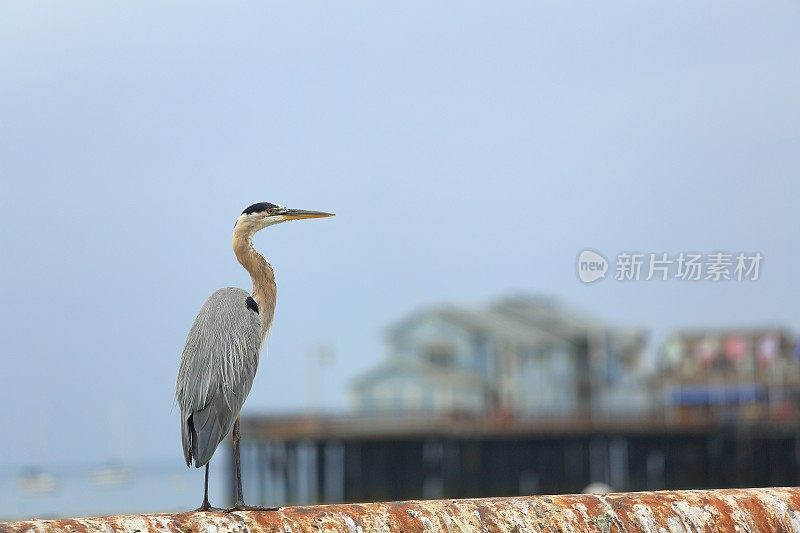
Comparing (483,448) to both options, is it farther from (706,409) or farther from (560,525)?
→ (560,525)

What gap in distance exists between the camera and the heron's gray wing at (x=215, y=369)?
5.80 m

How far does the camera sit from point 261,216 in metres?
7.04

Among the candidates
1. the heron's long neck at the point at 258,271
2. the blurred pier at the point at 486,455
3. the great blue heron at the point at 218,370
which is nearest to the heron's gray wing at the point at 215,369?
the great blue heron at the point at 218,370

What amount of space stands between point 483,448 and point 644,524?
2022 inches

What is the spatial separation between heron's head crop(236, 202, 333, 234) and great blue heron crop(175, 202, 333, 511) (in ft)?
1.55

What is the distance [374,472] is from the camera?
54875 millimetres

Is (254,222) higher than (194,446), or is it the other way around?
(254,222)

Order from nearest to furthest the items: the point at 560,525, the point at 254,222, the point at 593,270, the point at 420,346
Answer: the point at 560,525 → the point at 254,222 → the point at 593,270 → the point at 420,346

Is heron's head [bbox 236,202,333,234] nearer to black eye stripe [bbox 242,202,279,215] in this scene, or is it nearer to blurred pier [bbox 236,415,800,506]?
black eye stripe [bbox 242,202,279,215]

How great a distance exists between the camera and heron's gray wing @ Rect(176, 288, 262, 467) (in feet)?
19.0

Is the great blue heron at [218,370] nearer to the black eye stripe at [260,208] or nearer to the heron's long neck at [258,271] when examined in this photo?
the heron's long neck at [258,271]

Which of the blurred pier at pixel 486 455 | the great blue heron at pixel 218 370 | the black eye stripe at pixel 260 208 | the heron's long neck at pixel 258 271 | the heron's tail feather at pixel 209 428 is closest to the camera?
the heron's tail feather at pixel 209 428

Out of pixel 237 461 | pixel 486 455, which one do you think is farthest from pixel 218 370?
pixel 486 455

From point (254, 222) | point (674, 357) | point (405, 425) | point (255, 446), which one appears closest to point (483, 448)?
point (405, 425)
